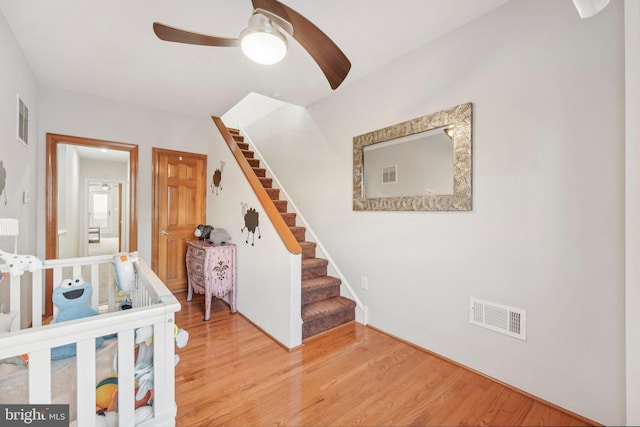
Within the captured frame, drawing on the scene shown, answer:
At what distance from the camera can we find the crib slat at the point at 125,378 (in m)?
1.08

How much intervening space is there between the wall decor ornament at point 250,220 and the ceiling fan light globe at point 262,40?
1.53 m

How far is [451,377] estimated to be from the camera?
1.83 metres

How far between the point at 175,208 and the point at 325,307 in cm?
247

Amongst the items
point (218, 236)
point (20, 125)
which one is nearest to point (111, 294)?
point (218, 236)

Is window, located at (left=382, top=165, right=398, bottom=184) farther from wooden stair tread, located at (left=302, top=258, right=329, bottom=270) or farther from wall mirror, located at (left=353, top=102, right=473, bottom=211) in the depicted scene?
wooden stair tread, located at (left=302, top=258, right=329, bottom=270)

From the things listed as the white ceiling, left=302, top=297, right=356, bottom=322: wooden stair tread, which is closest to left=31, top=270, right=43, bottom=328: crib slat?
the white ceiling

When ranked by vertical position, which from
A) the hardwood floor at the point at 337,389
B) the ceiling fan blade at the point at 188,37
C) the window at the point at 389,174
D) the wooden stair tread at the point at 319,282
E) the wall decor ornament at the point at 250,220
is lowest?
the hardwood floor at the point at 337,389

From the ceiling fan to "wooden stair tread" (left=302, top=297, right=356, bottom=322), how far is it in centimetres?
189

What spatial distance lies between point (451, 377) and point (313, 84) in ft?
8.95

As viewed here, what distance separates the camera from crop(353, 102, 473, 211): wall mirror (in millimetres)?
1919

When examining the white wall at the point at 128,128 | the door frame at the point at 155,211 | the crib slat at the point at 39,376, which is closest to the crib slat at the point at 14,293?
the crib slat at the point at 39,376

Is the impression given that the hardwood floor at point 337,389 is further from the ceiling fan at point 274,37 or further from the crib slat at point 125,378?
the ceiling fan at point 274,37

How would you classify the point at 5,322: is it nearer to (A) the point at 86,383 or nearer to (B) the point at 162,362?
(A) the point at 86,383
